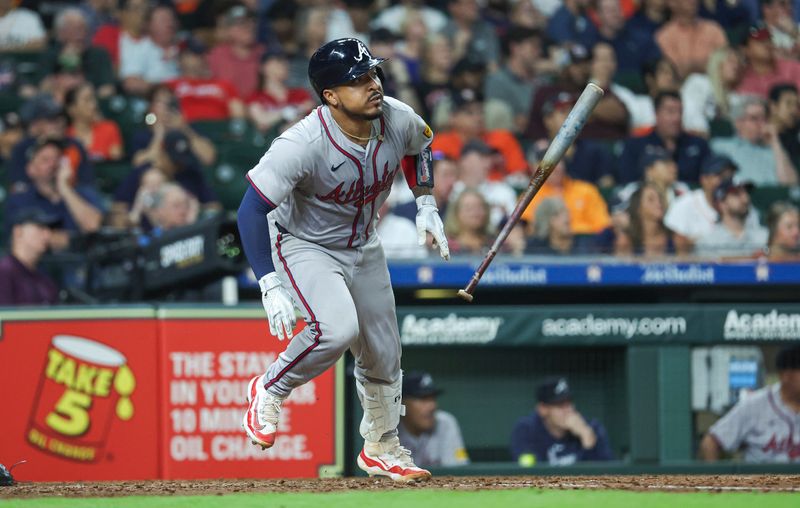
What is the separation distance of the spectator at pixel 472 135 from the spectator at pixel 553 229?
3.09 feet

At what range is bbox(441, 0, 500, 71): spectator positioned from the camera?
1108 cm

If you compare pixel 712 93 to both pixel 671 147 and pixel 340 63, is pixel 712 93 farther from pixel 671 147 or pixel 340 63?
pixel 340 63

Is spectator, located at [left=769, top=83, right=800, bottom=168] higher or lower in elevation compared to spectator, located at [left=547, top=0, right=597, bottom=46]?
lower

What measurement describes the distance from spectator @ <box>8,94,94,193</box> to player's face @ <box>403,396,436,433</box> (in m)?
3.27

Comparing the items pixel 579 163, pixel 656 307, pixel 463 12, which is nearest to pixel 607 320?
pixel 656 307

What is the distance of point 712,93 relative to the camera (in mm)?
10656

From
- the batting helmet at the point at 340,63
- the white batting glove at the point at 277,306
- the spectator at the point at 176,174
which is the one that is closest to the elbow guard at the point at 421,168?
the batting helmet at the point at 340,63

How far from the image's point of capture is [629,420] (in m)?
7.81

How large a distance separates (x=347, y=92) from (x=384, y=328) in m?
1.00

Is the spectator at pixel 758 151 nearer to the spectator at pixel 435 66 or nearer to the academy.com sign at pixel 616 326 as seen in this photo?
the spectator at pixel 435 66

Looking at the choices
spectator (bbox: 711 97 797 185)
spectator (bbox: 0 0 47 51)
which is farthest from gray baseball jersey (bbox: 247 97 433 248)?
spectator (bbox: 0 0 47 51)

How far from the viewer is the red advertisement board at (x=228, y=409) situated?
746 cm

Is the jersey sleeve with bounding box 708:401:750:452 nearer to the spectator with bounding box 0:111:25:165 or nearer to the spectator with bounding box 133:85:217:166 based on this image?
the spectator with bounding box 133:85:217:166

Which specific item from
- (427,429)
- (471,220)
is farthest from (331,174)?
(471,220)
